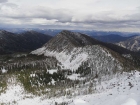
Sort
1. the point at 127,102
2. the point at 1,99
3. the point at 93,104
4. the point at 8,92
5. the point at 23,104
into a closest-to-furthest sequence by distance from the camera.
Result: the point at 127,102
the point at 93,104
the point at 23,104
the point at 1,99
the point at 8,92

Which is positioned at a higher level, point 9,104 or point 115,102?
point 115,102

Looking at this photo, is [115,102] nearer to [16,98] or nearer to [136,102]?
[136,102]

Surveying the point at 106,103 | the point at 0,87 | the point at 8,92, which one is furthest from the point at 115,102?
the point at 0,87

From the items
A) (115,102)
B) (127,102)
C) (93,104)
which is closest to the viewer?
(127,102)

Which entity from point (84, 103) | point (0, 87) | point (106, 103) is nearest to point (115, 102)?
point (106, 103)

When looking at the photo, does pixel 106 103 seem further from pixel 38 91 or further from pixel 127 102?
pixel 38 91

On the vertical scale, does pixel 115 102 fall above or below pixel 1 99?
above

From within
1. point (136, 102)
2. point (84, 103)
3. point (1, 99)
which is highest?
point (136, 102)

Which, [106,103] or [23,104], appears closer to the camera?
[106,103]

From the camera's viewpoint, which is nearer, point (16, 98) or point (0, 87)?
point (16, 98)
